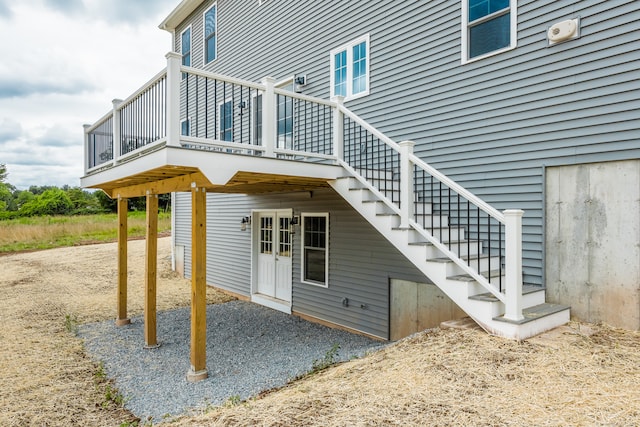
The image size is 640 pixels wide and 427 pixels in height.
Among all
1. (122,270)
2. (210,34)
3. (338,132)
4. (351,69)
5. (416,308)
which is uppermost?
(210,34)

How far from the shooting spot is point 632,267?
3.82 m

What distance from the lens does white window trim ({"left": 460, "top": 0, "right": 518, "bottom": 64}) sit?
4684 mm

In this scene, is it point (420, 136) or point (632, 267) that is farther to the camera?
point (420, 136)

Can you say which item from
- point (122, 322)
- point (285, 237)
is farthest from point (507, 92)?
point (122, 322)

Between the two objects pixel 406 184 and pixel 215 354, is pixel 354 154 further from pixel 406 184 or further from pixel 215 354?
pixel 215 354

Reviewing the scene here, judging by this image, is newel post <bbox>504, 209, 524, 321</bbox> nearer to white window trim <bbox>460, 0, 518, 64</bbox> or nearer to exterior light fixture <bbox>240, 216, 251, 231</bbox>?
white window trim <bbox>460, 0, 518, 64</bbox>

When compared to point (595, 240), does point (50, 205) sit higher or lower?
higher

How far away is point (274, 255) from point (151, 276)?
313 centimetres

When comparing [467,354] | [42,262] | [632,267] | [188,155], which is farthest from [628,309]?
[42,262]

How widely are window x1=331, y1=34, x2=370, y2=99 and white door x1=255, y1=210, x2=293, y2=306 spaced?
2.84 metres

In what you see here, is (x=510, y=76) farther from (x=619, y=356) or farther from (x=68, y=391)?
(x=68, y=391)

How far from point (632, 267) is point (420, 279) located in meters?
2.57

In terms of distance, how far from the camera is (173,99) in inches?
164

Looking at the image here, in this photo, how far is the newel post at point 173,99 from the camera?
13.5 ft
